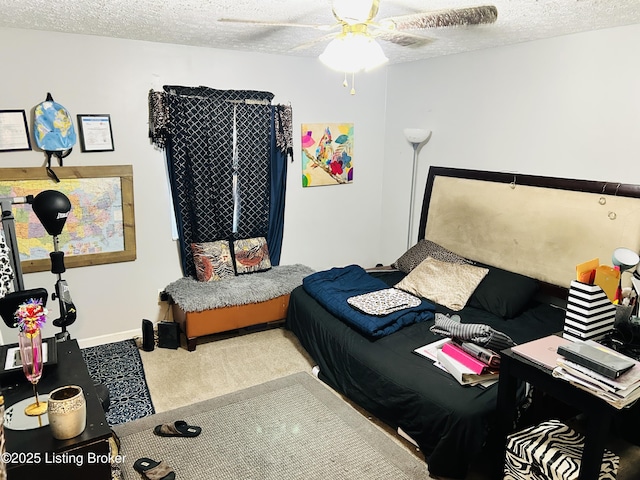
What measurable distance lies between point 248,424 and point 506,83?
3.07 m

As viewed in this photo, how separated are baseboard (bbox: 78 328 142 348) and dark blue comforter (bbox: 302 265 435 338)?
4.82ft

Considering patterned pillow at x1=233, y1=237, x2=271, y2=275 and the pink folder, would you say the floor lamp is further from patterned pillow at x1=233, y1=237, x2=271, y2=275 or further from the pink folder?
the pink folder

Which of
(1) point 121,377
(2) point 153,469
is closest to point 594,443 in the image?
(2) point 153,469

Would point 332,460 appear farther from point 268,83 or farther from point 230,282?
point 268,83

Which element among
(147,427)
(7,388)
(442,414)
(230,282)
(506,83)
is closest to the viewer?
(7,388)

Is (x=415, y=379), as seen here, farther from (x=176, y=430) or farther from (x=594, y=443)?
(x=176, y=430)

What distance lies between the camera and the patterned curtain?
12.0ft

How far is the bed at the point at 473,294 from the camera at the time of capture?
228 centimetres

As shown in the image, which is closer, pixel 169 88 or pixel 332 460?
pixel 332 460

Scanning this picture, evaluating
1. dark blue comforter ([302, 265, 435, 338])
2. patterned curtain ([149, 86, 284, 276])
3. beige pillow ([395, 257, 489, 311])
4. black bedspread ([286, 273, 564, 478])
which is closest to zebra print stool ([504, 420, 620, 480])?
black bedspread ([286, 273, 564, 478])

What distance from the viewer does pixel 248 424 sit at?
267cm

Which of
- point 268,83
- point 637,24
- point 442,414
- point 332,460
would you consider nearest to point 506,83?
point 637,24

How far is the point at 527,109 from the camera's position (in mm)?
3420

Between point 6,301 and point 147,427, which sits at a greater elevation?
point 6,301
